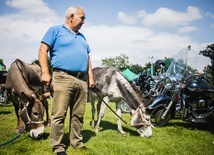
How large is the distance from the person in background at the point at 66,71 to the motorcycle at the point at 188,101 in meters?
2.88

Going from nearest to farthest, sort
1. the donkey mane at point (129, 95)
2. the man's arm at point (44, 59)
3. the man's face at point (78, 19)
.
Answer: the man's arm at point (44, 59) < the man's face at point (78, 19) < the donkey mane at point (129, 95)

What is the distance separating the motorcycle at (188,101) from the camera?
6.50 metres

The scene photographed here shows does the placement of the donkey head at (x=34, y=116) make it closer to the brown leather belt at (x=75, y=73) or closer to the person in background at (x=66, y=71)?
the person in background at (x=66, y=71)

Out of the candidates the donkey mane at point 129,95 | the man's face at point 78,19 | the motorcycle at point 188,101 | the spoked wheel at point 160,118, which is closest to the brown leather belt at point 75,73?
the man's face at point 78,19

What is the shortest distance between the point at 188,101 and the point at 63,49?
15.6 ft

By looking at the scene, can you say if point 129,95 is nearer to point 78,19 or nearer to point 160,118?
point 160,118

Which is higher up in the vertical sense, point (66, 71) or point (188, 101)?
point (66, 71)

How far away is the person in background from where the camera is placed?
3.92 m

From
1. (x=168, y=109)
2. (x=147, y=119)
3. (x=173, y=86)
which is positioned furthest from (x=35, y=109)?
(x=173, y=86)

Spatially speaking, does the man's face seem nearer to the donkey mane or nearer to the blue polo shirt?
the blue polo shirt

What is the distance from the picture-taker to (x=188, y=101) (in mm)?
6699

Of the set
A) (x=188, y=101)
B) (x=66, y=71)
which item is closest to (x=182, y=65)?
(x=188, y=101)

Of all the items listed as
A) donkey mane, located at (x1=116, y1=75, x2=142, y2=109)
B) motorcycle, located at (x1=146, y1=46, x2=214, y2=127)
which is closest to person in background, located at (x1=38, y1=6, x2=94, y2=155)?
donkey mane, located at (x1=116, y1=75, x2=142, y2=109)

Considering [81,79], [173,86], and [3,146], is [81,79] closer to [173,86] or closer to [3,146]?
[3,146]
